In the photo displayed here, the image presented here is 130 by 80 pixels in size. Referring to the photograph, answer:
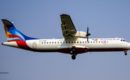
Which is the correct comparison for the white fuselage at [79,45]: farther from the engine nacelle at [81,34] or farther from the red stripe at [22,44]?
the engine nacelle at [81,34]

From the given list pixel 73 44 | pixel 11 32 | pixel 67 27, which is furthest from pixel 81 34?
pixel 11 32

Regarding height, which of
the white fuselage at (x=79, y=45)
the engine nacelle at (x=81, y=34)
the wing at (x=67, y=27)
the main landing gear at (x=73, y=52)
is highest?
the wing at (x=67, y=27)

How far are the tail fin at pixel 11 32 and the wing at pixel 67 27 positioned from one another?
5906mm

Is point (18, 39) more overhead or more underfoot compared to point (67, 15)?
more underfoot

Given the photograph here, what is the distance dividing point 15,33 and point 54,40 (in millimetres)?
6274

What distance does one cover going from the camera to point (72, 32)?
44250 millimetres

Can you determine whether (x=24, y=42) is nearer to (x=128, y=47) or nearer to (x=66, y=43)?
(x=66, y=43)

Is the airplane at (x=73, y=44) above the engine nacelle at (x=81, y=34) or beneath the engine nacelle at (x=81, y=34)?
beneath

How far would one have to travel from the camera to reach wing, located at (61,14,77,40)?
4161cm

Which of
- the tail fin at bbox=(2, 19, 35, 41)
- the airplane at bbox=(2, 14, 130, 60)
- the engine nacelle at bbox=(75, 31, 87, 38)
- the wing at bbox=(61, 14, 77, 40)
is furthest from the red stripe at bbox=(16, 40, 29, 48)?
the engine nacelle at bbox=(75, 31, 87, 38)

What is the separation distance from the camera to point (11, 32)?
4803 cm

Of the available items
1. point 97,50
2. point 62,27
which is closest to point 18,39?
point 62,27

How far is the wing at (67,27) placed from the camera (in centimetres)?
4161

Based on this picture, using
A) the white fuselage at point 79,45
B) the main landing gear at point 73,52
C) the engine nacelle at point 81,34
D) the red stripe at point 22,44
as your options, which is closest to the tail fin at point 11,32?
the red stripe at point 22,44
